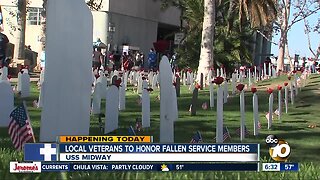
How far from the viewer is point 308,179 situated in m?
4.84

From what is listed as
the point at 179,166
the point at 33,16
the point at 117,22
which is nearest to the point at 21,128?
the point at 179,166

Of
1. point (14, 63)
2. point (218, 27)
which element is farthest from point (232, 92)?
point (218, 27)

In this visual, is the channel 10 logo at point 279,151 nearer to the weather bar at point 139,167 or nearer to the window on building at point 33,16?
the weather bar at point 139,167

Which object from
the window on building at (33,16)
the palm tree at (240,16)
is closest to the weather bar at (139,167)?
the palm tree at (240,16)

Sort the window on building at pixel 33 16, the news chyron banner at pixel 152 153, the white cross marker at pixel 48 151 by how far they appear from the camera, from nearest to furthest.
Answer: the news chyron banner at pixel 152 153 → the white cross marker at pixel 48 151 → the window on building at pixel 33 16

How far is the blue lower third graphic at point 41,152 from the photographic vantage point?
4609 mm

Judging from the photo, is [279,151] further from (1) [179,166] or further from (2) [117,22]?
(2) [117,22]

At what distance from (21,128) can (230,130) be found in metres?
4.51

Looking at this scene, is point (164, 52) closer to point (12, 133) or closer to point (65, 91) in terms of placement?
point (65, 91)

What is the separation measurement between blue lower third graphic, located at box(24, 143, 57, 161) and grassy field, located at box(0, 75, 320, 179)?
138mm

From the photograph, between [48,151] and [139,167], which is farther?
[48,151]

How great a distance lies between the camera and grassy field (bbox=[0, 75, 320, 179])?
15.3 ft

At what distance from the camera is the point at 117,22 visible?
169 ft

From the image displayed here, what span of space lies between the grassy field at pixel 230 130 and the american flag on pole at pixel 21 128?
158 millimetres
